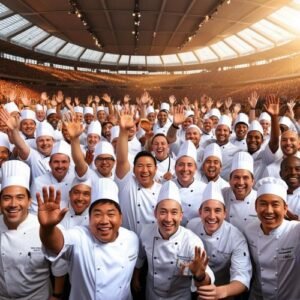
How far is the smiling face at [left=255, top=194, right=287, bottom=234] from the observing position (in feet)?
9.74

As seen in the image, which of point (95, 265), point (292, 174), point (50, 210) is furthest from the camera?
point (292, 174)

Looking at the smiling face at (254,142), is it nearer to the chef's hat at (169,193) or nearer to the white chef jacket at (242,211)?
the white chef jacket at (242,211)

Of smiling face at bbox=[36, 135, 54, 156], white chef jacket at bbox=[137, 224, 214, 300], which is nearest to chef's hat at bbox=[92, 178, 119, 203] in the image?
white chef jacket at bbox=[137, 224, 214, 300]

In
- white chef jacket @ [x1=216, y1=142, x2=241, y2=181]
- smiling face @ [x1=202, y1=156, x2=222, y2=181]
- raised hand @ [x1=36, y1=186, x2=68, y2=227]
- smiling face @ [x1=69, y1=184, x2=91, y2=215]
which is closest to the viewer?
raised hand @ [x1=36, y1=186, x2=68, y2=227]

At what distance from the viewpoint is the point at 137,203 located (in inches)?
151

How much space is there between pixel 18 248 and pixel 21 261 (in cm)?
10

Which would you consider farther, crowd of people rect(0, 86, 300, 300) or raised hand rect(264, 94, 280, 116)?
raised hand rect(264, 94, 280, 116)

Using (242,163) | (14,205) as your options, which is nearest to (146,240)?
(14,205)

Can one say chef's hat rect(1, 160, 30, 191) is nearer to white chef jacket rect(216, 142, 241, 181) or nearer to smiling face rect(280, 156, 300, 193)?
smiling face rect(280, 156, 300, 193)

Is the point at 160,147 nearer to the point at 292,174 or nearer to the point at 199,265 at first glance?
the point at 292,174

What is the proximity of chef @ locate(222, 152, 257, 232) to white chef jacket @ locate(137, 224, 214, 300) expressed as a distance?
771mm

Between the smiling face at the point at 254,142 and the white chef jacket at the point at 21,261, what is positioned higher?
the smiling face at the point at 254,142

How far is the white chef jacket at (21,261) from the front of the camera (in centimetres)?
284

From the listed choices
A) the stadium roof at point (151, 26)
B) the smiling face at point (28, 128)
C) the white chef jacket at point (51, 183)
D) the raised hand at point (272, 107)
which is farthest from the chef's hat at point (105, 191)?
the stadium roof at point (151, 26)
